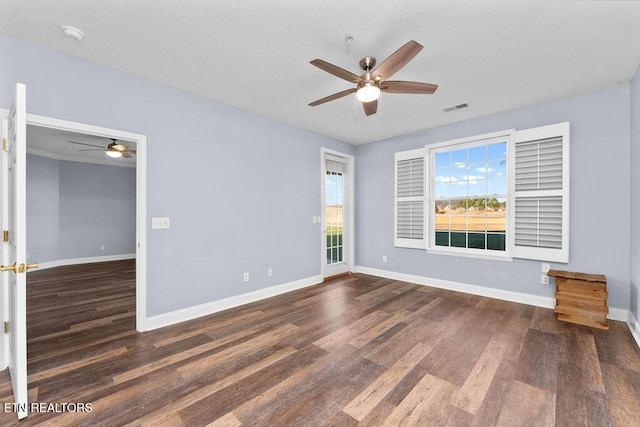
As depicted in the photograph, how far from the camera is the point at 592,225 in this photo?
10.7 feet

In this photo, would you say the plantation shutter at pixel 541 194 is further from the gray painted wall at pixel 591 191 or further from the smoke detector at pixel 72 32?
the smoke detector at pixel 72 32

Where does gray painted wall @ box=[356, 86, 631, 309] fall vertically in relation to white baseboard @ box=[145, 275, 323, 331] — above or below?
above

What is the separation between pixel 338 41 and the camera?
2275 millimetres

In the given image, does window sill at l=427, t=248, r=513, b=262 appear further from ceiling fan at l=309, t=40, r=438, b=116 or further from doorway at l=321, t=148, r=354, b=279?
ceiling fan at l=309, t=40, r=438, b=116

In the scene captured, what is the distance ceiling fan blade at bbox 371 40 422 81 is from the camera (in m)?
1.88

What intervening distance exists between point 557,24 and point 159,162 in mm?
3843

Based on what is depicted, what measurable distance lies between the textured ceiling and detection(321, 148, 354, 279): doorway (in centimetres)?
208

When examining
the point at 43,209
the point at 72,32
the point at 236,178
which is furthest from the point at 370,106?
the point at 43,209

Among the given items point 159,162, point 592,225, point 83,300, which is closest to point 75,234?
point 83,300

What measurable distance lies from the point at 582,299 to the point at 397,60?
3.35m

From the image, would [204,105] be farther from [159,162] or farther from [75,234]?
[75,234]

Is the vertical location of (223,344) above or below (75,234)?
below

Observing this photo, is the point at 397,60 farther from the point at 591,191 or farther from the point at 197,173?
the point at 591,191

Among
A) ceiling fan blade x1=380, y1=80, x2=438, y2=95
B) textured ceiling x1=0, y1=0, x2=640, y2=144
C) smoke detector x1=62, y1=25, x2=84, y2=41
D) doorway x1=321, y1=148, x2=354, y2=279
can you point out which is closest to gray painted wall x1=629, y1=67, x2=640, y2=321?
textured ceiling x1=0, y1=0, x2=640, y2=144
